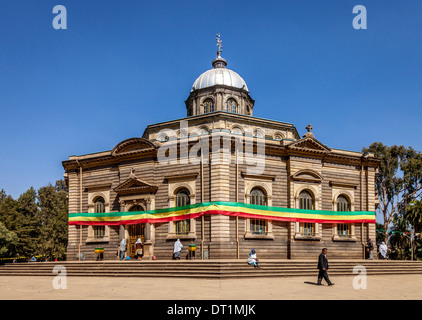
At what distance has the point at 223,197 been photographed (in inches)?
1027

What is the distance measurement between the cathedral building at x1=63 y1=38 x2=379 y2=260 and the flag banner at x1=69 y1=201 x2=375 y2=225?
2.5 inches

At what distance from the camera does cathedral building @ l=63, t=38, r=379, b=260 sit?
26.5 m

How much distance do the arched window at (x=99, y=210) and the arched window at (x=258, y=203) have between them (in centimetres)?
1051

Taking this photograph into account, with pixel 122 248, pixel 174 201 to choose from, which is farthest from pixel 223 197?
pixel 122 248

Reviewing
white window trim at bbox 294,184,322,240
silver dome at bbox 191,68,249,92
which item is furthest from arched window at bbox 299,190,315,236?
silver dome at bbox 191,68,249,92

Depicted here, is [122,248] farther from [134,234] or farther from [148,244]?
[148,244]

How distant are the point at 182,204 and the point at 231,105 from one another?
42.8ft

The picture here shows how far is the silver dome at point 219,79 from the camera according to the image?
3872 cm

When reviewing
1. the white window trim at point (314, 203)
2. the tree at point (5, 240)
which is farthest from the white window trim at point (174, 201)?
the tree at point (5, 240)
